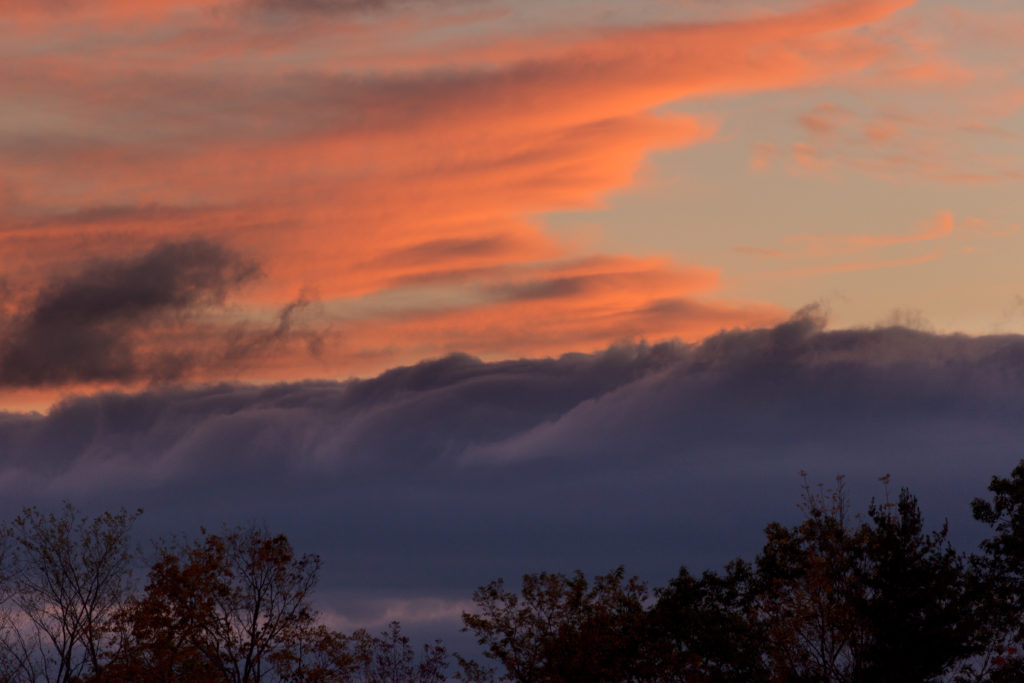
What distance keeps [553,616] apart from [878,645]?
71.3 feet

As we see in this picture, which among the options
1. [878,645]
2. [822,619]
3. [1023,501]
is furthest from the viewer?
[1023,501]

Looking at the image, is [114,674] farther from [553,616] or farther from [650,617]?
[650,617]

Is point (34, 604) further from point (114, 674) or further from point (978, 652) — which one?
point (978, 652)

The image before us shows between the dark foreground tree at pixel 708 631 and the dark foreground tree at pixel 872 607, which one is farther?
the dark foreground tree at pixel 708 631

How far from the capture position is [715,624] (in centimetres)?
6925

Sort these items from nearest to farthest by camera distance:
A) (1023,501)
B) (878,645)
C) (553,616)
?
(878,645) → (1023,501) → (553,616)

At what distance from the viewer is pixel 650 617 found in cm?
7131

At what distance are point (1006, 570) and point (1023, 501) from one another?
374cm

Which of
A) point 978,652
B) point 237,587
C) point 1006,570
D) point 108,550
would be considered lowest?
point 978,652

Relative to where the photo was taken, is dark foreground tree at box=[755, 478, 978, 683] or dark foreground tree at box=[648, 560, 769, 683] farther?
dark foreground tree at box=[648, 560, 769, 683]

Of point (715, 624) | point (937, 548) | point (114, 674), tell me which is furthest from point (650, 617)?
point (114, 674)

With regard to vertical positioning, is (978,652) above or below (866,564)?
below

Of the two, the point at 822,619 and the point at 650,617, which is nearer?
the point at 822,619

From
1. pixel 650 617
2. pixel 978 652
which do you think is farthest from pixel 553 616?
pixel 978 652
